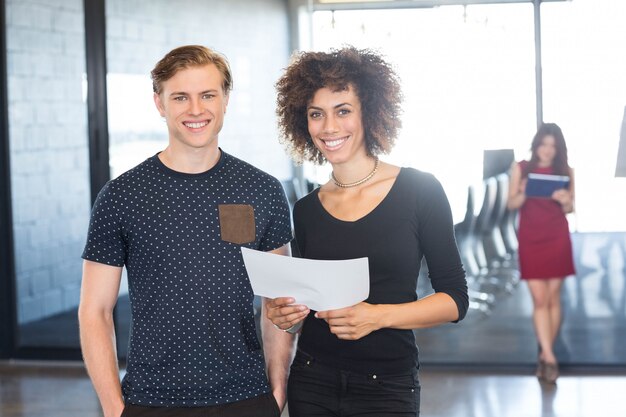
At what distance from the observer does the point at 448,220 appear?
233 centimetres

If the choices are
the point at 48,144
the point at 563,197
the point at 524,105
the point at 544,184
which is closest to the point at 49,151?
the point at 48,144

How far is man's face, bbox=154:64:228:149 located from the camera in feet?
7.30

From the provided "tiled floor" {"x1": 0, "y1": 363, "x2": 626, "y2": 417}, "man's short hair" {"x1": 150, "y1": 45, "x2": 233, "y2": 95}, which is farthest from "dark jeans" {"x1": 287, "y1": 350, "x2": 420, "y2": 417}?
"tiled floor" {"x1": 0, "y1": 363, "x2": 626, "y2": 417}

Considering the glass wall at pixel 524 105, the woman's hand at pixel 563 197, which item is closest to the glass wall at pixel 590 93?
the glass wall at pixel 524 105

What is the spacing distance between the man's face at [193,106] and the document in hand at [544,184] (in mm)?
3456

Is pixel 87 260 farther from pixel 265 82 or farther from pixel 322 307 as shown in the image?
pixel 265 82

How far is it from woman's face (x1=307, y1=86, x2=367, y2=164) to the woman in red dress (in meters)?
3.21

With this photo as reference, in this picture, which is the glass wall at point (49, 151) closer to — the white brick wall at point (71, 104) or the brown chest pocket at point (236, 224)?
the white brick wall at point (71, 104)

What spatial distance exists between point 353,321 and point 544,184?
3.46m

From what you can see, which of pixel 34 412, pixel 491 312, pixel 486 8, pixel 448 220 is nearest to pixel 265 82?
pixel 486 8

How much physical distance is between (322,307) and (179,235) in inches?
14.1

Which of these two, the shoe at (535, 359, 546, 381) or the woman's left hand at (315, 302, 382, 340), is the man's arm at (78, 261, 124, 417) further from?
the shoe at (535, 359, 546, 381)

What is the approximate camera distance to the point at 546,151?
215 inches

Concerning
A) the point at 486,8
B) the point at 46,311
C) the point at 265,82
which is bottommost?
the point at 46,311
